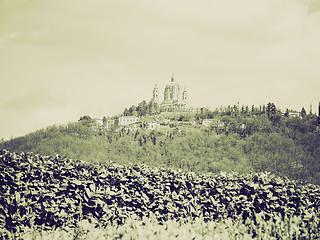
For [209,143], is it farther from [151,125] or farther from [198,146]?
[151,125]

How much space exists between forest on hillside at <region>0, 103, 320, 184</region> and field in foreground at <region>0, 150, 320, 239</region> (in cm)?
12374

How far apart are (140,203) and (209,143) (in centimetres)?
15781

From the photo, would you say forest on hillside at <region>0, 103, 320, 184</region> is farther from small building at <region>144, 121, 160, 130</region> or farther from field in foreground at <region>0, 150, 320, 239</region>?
field in foreground at <region>0, 150, 320, 239</region>

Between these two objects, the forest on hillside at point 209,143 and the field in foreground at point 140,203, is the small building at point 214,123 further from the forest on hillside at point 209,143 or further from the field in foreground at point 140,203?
the field in foreground at point 140,203

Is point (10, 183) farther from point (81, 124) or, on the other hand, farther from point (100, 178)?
point (81, 124)

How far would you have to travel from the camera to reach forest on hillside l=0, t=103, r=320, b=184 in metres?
148

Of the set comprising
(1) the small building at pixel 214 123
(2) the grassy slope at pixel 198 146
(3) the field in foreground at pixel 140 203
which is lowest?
(2) the grassy slope at pixel 198 146

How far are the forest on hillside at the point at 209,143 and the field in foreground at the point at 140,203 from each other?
124 meters

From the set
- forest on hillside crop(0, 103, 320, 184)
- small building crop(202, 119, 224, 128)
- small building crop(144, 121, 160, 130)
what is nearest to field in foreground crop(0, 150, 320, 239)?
forest on hillside crop(0, 103, 320, 184)

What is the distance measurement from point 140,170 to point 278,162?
14331 cm

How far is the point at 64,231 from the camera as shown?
482 inches

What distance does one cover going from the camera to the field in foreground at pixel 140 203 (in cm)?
1233

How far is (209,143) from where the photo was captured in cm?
16988

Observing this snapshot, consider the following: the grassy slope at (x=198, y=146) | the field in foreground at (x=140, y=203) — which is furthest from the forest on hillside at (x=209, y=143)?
the field in foreground at (x=140, y=203)
